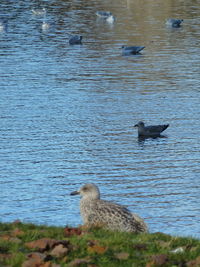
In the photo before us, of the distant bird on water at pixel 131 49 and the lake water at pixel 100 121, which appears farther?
the distant bird on water at pixel 131 49

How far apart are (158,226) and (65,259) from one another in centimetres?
969

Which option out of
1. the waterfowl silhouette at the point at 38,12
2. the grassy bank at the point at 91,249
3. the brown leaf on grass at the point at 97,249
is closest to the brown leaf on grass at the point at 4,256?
the grassy bank at the point at 91,249

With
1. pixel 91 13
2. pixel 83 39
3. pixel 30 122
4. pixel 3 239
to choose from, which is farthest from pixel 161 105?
pixel 91 13

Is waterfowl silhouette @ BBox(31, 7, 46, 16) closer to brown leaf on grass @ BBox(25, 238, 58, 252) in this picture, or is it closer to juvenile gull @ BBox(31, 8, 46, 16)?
juvenile gull @ BBox(31, 8, 46, 16)

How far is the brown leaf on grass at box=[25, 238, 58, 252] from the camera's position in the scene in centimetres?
804

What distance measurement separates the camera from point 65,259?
303 inches

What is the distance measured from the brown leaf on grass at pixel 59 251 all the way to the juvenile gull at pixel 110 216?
146cm

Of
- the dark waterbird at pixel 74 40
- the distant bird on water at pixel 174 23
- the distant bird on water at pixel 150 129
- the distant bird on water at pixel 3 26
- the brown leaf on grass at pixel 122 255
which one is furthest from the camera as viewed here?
the distant bird on water at pixel 174 23

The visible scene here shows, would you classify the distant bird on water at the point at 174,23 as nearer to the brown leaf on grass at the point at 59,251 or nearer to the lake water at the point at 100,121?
the lake water at the point at 100,121

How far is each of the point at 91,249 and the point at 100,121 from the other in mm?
21305

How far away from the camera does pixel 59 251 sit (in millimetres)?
7840

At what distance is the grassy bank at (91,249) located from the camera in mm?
7645

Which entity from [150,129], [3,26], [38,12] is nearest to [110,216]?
[150,129]

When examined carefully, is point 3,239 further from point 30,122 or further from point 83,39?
point 83,39
